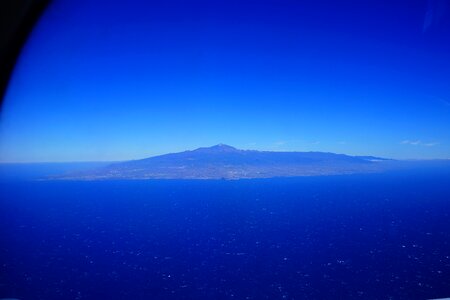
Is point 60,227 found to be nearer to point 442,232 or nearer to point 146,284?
point 146,284

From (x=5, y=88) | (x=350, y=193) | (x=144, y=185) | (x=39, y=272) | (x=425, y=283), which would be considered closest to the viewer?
(x=5, y=88)

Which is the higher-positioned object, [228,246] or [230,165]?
[230,165]

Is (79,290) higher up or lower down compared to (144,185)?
lower down

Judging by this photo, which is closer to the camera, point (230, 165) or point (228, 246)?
point (228, 246)

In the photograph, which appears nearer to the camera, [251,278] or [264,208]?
[251,278]

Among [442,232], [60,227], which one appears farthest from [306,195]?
[60,227]
